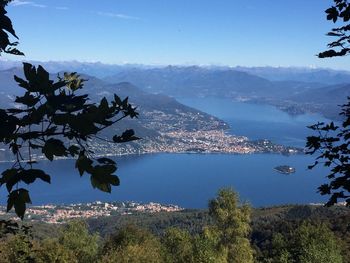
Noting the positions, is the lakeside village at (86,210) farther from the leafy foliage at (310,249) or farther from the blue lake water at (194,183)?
the leafy foliage at (310,249)

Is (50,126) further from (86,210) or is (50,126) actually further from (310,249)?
(86,210)

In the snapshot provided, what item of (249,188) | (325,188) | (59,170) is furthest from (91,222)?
(325,188)

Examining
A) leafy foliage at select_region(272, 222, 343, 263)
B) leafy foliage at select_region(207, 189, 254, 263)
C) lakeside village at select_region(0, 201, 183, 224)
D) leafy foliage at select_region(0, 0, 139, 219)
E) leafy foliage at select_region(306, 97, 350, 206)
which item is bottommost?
lakeside village at select_region(0, 201, 183, 224)

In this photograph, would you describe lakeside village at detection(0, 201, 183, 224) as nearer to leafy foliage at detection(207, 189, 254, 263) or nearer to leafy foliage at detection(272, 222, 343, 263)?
leafy foliage at detection(272, 222, 343, 263)

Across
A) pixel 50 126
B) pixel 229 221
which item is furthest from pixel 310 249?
pixel 50 126

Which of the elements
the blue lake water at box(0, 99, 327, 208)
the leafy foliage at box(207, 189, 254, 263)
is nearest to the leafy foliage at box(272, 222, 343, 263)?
the leafy foliage at box(207, 189, 254, 263)

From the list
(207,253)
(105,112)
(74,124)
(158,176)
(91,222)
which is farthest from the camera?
(158,176)

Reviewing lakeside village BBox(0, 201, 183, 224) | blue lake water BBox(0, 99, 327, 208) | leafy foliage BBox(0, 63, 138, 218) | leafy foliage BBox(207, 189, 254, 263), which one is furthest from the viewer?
blue lake water BBox(0, 99, 327, 208)

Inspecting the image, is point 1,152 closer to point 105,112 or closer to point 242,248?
point 242,248
